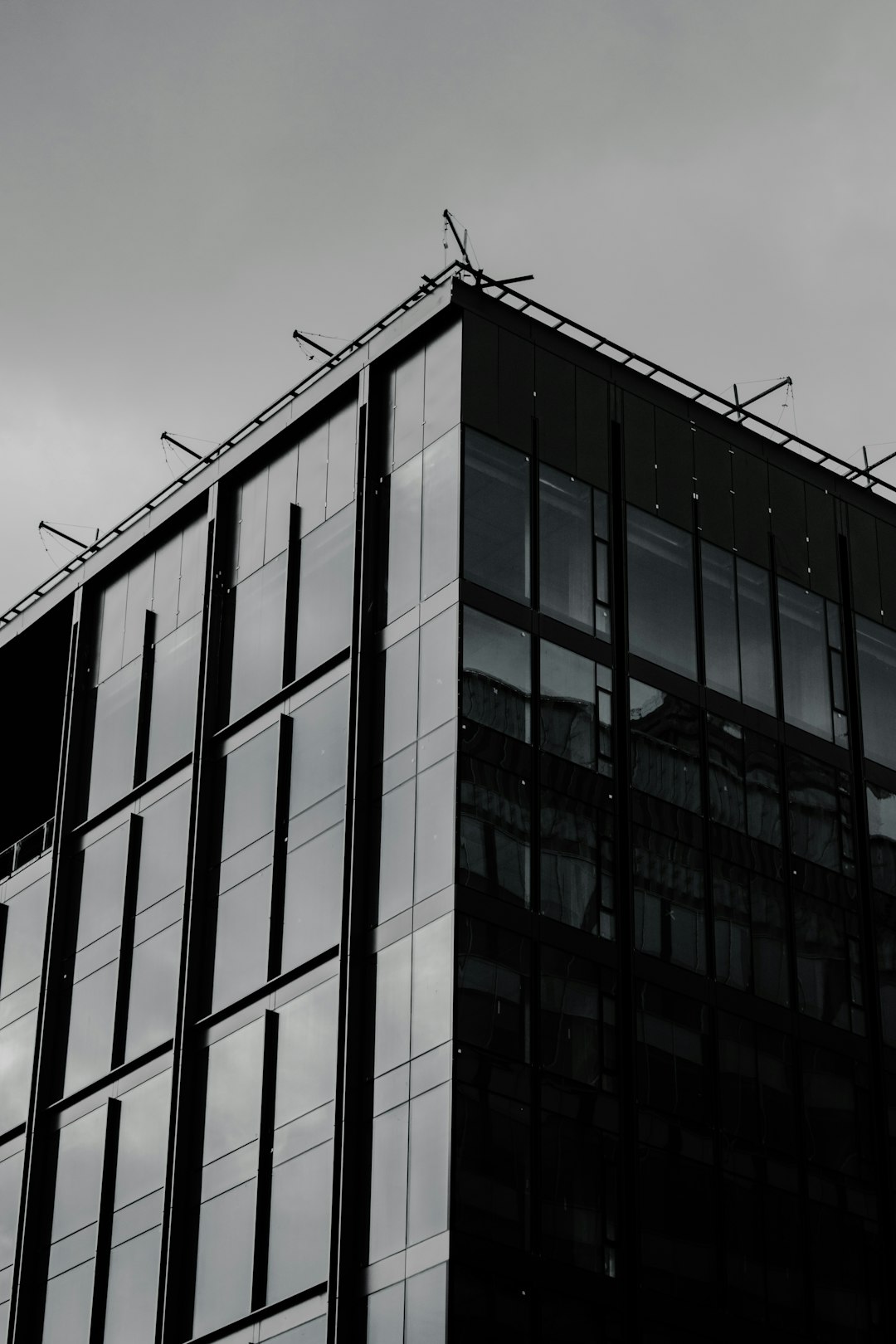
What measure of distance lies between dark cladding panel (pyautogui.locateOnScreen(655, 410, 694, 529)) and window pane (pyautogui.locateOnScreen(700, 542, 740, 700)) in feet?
3.57

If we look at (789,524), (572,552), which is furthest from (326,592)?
(789,524)

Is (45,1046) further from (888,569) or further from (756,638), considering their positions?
(888,569)

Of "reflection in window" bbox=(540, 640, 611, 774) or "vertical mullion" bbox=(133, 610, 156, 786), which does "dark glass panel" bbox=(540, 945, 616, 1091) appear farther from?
"vertical mullion" bbox=(133, 610, 156, 786)

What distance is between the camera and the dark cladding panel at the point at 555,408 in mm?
49844

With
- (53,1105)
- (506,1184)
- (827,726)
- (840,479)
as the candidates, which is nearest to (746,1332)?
(506,1184)

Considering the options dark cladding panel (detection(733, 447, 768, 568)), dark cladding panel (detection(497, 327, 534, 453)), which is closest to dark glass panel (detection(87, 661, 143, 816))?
dark cladding panel (detection(497, 327, 534, 453))

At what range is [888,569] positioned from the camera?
5619 cm

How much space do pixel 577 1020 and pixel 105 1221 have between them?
44.9ft

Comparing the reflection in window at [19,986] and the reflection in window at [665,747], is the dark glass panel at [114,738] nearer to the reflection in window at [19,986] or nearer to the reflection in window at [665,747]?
the reflection in window at [19,986]

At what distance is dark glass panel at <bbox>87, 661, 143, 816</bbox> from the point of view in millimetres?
56312

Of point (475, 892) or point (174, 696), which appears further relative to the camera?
point (174, 696)

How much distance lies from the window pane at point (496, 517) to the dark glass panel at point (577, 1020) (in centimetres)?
856


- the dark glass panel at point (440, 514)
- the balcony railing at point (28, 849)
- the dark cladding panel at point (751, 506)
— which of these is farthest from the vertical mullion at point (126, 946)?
the dark cladding panel at point (751, 506)

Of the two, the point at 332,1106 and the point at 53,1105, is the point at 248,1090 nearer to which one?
the point at 332,1106
